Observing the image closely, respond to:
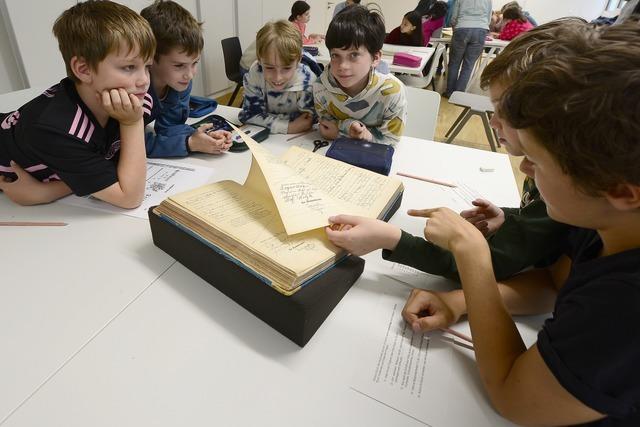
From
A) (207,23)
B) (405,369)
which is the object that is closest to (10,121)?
(405,369)

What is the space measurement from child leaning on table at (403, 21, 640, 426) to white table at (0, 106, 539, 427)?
2.8 inches

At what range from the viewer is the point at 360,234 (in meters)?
0.61

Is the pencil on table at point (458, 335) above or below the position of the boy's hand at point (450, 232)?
below

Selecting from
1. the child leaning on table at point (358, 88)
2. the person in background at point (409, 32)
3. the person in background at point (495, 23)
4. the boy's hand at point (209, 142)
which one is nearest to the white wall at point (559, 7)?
the person in background at point (495, 23)

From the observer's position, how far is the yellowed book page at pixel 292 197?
23.8 inches

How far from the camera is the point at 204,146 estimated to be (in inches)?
42.7

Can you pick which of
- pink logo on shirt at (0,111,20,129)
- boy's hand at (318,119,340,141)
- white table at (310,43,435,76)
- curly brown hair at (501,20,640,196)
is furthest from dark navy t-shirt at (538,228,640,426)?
white table at (310,43,435,76)

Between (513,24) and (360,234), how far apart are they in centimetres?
544

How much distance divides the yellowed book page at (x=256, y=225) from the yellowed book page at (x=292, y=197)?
0.7 inches

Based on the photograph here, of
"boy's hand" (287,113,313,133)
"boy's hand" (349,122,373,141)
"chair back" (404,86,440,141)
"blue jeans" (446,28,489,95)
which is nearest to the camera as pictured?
"boy's hand" (349,122,373,141)

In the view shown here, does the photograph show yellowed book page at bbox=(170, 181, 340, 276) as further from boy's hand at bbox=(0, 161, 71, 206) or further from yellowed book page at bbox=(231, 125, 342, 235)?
boy's hand at bbox=(0, 161, 71, 206)

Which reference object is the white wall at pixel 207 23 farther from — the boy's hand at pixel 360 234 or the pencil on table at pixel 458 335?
the pencil on table at pixel 458 335

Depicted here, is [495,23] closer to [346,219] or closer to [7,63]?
[7,63]

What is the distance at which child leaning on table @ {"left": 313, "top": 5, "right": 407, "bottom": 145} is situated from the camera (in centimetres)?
125
